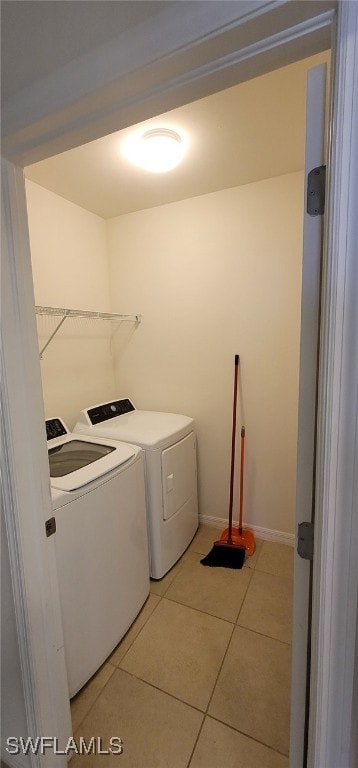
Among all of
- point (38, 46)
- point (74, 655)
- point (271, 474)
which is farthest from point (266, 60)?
point (271, 474)

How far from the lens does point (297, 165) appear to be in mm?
1855

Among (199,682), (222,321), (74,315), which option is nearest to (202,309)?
(222,321)

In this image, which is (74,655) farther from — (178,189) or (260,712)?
(178,189)

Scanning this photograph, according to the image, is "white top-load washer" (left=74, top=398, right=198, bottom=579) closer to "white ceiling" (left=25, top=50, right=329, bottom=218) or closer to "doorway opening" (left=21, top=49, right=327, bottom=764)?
"doorway opening" (left=21, top=49, right=327, bottom=764)

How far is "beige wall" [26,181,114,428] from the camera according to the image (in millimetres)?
1981

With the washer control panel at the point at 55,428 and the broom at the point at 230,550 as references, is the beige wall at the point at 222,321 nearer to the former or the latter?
the broom at the point at 230,550

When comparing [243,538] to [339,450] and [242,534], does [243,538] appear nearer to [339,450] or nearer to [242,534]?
[242,534]

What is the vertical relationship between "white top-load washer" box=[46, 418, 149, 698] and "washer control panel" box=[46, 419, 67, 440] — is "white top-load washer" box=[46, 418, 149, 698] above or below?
below

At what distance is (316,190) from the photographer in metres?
0.58

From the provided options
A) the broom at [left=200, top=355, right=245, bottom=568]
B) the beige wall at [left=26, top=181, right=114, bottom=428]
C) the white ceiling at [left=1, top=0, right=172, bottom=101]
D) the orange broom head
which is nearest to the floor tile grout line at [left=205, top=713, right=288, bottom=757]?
the broom at [left=200, top=355, right=245, bottom=568]

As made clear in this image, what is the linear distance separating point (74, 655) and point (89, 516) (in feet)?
1.92

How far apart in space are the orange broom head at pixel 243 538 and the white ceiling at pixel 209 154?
2530 mm

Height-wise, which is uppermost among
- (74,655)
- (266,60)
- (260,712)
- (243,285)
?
(266,60)

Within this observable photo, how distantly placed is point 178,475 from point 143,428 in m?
0.40
